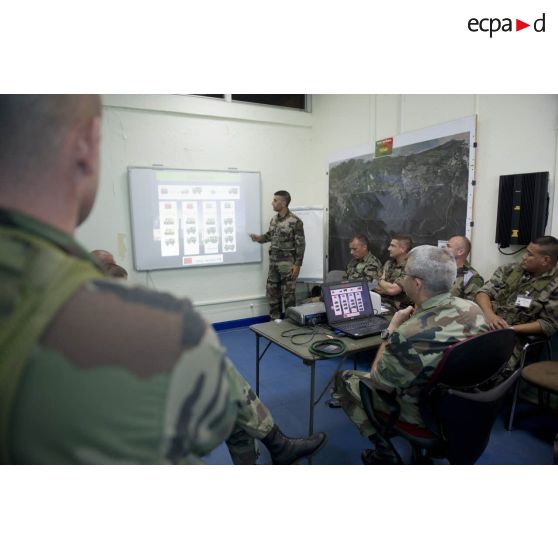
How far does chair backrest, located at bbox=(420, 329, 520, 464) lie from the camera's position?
117 centimetres

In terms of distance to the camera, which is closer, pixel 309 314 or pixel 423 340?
pixel 423 340

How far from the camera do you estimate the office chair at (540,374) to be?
1.70 metres

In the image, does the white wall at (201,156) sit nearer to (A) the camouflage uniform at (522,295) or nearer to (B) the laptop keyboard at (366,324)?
(B) the laptop keyboard at (366,324)

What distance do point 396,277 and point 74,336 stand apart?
295 cm

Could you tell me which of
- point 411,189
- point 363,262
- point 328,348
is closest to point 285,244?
point 363,262

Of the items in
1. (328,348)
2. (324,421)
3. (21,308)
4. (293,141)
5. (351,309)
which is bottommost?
(324,421)

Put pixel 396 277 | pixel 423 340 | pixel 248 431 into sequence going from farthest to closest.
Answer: pixel 396 277
pixel 248 431
pixel 423 340

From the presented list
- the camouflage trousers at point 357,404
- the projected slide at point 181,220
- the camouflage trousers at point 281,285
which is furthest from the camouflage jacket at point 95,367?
the camouflage trousers at point 281,285

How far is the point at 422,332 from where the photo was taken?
4.17ft

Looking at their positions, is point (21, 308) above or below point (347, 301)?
above

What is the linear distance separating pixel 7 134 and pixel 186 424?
0.49 m

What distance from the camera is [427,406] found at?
128cm

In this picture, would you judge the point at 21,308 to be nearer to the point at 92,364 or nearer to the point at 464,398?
the point at 92,364
